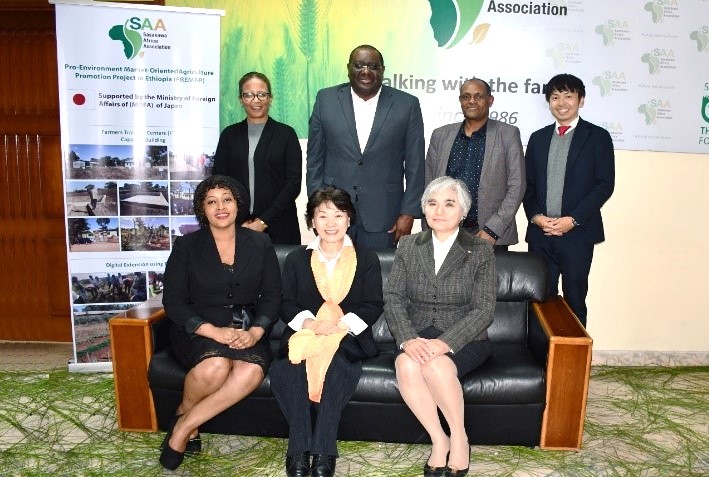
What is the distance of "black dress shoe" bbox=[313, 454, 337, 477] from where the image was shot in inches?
92.5

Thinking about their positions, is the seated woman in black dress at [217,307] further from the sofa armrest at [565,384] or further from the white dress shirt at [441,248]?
the sofa armrest at [565,384]

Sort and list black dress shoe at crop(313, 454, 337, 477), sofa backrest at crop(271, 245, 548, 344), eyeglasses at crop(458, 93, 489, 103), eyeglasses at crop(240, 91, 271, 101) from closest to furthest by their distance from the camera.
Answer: black dress shoe at crop(313, 454, 337, 477) < sofa backrest at crop(271, 245, 548, 344) < eyeglasses at crop(458, 93, 489, 103) < eyeglasses at crop(240, 91, 271, 101)

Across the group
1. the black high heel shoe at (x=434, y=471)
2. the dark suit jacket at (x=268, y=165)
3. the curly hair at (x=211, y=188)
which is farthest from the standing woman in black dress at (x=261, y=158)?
the black high heel shoe at (x=434, y=471)

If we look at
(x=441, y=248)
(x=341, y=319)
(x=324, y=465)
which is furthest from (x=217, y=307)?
(x=441, y=248)

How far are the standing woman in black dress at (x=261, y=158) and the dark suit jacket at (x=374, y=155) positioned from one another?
13cm

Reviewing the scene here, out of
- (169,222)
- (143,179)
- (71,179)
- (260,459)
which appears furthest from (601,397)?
(71,179)

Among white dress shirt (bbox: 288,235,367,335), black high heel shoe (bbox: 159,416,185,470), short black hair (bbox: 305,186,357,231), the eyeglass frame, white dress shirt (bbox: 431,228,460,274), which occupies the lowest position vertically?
black high heel shoe (bbox: 159,416,185,470)

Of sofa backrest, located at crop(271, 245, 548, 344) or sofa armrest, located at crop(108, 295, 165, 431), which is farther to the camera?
sofa backrest, located at crop(271, 245, 548, 344)

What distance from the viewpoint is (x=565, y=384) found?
2.54 meters

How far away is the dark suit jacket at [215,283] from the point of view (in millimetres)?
2641

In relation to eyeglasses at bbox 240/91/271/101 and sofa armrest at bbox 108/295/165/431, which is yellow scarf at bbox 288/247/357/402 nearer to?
sofa armrest at bbox 108/295/165/431

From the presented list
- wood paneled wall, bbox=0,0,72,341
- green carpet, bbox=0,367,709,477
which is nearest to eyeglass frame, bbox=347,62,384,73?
green carpet, bbox=0,367,709,477

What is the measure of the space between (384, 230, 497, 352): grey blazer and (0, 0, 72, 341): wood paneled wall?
275cm

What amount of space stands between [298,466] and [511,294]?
1.40 m
